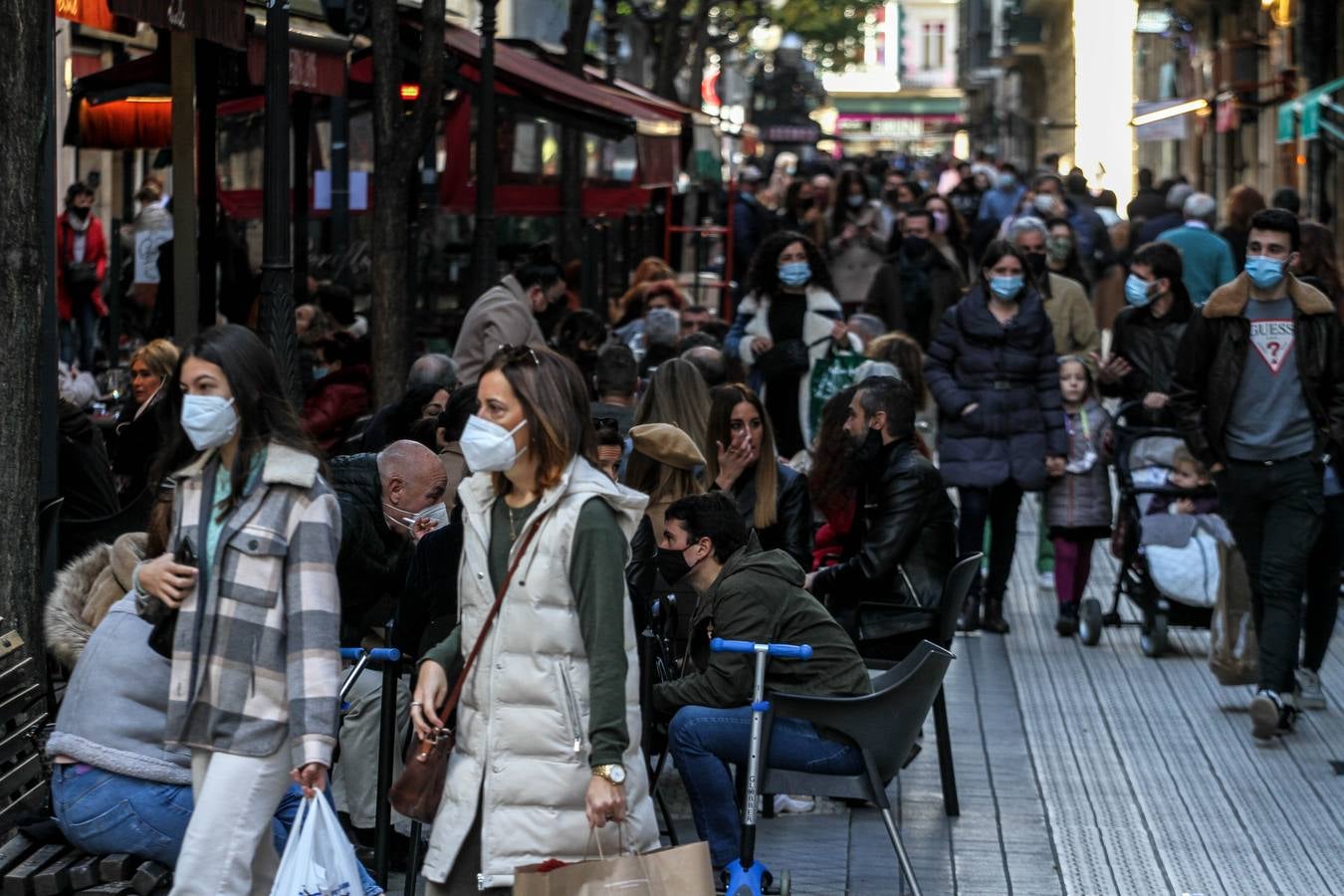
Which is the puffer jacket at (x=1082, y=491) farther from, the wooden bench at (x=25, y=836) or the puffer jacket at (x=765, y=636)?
the wooden bench at (x=25, y=836)

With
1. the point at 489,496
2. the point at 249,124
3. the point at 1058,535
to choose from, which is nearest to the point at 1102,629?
the point at 1058,535

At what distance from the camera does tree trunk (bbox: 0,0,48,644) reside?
6.68m

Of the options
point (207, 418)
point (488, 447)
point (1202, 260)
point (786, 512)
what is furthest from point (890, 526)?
point (1202, 260)

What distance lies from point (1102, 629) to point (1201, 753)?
108 inches

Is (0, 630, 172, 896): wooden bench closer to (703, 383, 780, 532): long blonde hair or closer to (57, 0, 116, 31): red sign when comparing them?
(703, 383, 780, 532): long blonde hair

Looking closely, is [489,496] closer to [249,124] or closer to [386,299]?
[386,299]

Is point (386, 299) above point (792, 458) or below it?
above

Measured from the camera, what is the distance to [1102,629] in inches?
465

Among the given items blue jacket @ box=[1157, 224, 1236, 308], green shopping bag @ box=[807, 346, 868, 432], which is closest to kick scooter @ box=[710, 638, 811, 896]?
green shopping bag @ box=[807, 346, 868, 432]

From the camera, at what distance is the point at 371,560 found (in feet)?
22.5

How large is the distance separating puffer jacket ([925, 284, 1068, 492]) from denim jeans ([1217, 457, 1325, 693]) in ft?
7.42

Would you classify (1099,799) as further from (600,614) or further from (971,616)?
(600,614)

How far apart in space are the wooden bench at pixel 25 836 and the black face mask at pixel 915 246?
1130 centimetres

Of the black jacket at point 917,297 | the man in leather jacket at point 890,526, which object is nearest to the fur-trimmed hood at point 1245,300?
the man in leather jacket at point 890,526
